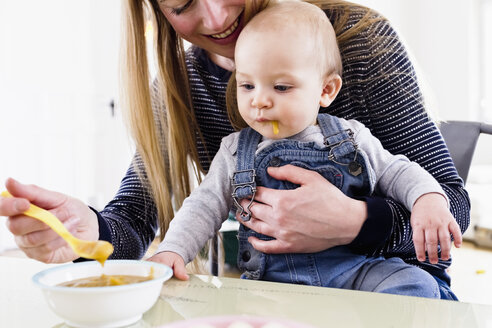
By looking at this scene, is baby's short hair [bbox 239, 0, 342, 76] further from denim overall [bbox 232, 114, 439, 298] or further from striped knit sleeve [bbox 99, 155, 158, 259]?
striped knit sleeve [bbox 99, 155, 158, 259]

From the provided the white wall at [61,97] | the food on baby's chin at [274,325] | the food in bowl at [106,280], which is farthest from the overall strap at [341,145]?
the white wall at [61,97]

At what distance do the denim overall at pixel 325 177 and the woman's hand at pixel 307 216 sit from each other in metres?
0.03

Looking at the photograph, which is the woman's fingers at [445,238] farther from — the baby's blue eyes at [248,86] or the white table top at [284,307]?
the baby's blue eyes at [248,86]

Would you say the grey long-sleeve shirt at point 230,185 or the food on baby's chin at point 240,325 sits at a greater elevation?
the food on baby's chin at point 240,325

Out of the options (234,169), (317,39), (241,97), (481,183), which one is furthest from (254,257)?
(481,183)

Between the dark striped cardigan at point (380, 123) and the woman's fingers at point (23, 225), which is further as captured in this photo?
the dark striped cardigan at point (380, 123)

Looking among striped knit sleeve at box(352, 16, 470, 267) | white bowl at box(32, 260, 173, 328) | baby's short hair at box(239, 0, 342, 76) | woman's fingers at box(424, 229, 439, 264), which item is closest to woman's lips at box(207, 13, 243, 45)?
baby's short hair at box(239, 0, 342, 76)

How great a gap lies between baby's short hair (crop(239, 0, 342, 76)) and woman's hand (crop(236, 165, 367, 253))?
0.88 ft

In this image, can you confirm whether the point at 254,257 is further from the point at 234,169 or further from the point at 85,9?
the point at 85,9

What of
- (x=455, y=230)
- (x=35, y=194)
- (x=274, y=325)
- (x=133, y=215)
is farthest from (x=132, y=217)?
(x=274, y=325)

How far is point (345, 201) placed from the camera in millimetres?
1026

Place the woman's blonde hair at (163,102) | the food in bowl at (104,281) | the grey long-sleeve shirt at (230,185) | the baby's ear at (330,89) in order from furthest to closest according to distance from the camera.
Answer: the woman's blonde hair at (163,102) < the baby's ear at (330,89) < the grey long-sleeve shirt at (230,185) < the food in bowl at (104,281)

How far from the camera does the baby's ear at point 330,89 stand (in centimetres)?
117

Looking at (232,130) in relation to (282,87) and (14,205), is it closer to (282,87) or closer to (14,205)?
(282,87)
